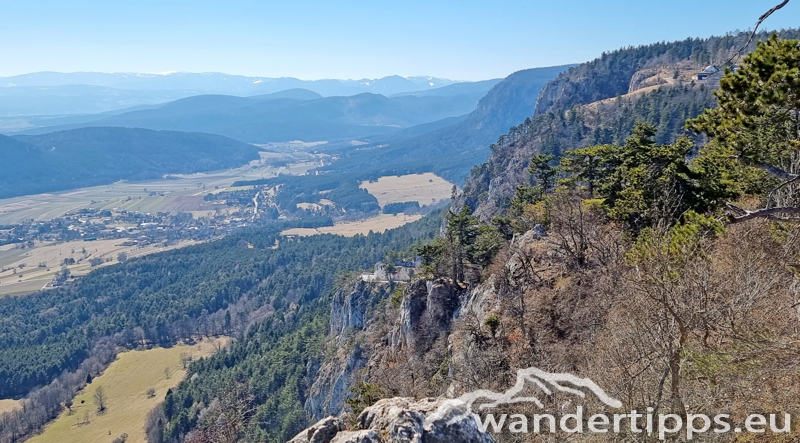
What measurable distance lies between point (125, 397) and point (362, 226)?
104565 mm

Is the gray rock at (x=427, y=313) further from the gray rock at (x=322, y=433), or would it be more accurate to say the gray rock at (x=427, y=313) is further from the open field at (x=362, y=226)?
the open field at (x=362, y=226)

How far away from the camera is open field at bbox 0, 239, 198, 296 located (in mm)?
123750

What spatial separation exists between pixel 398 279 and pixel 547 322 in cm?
4899

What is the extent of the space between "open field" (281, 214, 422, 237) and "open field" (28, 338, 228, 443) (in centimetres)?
7002

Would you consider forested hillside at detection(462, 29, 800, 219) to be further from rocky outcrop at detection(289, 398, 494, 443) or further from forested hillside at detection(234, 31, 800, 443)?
rocky outcrop at detection(289, 398, 494, 443)

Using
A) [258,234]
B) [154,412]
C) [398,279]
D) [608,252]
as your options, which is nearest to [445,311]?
[608,252]

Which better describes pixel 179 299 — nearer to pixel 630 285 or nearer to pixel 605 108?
pixel 605 108

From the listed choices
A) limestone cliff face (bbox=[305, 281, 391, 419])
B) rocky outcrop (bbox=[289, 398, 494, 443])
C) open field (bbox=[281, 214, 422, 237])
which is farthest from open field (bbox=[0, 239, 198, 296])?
rocky outcrop (bbox=[289, 398, 494, 443])

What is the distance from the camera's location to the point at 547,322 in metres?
20.8

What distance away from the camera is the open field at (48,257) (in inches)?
4872

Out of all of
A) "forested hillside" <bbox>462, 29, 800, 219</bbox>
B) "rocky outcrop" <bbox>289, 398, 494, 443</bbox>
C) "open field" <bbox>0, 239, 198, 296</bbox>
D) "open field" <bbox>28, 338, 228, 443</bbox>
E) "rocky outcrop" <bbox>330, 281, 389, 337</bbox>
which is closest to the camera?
"rocky outcrop" <bbox>289, 398, 494, 443</bbox>

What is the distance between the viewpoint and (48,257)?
145750 millimetres

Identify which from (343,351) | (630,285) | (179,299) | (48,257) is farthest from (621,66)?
(48,257)

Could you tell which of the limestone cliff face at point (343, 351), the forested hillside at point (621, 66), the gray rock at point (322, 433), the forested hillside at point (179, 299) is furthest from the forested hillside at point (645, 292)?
the forested hillside at point (621, 66)
